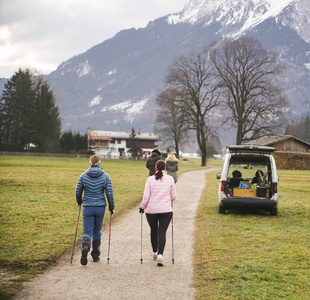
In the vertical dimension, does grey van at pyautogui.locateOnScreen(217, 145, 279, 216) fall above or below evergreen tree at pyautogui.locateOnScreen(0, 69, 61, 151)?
below

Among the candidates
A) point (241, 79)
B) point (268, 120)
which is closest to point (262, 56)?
point (241, 79)

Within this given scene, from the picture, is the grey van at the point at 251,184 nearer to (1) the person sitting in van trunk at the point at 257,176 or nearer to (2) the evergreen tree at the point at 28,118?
(1) the person sitting in van trunk at the point at 257,176

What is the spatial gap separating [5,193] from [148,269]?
46.9 ft

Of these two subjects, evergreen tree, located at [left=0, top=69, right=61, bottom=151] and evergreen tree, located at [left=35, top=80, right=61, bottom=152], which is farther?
evergreen tree, located at [left=35, top=80, right=61, bottom=152]

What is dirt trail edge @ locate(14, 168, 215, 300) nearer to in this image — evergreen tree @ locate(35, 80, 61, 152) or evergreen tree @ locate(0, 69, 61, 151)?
evergreen tree @ locate(0, 69, 61, 151)

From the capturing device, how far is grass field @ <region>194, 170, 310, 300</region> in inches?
286

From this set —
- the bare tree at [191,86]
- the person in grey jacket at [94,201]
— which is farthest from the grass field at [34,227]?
the bare tree at [191,86]

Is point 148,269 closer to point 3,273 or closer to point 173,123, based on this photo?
point 3,273

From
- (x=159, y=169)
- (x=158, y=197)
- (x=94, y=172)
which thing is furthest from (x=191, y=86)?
(x=94, y=172)

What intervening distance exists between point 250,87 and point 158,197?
167ft

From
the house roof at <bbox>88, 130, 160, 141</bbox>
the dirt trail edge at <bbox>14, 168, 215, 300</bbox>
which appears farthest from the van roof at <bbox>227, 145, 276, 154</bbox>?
the house roof at <bbox>88, 130, 160, 141</bbox>

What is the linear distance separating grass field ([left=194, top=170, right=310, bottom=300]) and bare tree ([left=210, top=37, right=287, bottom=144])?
134 ft

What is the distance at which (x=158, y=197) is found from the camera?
913 centimetres

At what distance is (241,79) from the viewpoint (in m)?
58.6
